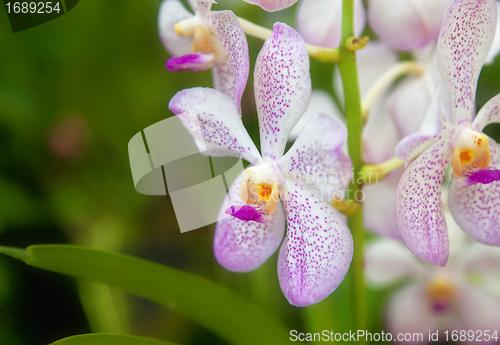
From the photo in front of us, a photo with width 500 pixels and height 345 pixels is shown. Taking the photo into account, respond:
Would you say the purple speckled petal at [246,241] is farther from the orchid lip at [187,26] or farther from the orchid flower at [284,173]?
the orchid lip at [187,26]

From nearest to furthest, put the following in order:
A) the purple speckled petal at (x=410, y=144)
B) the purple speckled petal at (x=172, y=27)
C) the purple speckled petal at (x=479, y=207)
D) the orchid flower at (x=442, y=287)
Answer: the purple speckled petal at (x=410, y=144), the purple speckled petal at (x=479, y=207), the purple speckled petal at (x=172, y=27), the orchid flower at (x=442, y=287)

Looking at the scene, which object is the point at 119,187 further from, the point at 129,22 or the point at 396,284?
the point at 396,284

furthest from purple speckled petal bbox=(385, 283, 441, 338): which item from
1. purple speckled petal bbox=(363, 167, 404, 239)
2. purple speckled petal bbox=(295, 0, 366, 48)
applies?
purple speckled petal bbox=(295, 0, 366, 48)

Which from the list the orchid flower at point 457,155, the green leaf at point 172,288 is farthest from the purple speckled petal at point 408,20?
the green leaf at point 172,288

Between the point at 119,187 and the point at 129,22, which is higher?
the point at 129,22

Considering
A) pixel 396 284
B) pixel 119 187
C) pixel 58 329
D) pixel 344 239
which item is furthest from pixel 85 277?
pixel 396 284
